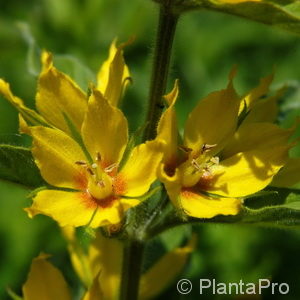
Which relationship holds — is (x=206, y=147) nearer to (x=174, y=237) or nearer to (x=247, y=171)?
(x=247, y=171)

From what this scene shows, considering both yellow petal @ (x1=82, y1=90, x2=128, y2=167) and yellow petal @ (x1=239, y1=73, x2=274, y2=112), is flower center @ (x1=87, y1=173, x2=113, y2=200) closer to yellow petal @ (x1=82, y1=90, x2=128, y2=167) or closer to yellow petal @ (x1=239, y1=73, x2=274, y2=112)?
yellow petal @ (x1=82, y1=90, x2=128, y2=167)

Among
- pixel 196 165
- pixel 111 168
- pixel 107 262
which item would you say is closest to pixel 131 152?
pixel 111 168

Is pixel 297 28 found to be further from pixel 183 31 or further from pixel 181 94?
pixel 183 31

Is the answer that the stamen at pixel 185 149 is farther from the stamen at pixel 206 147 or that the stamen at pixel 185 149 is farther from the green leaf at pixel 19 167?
the green leaf at pixel 19 167

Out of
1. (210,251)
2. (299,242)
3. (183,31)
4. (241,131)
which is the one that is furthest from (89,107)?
(183,31)

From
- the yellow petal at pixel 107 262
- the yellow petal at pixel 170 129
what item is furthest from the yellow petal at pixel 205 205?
the yellow petal at pixel 107 262

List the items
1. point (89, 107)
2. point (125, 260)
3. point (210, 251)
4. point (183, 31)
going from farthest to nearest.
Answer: point (183, 31)
point (210, 251)
point (125, 260)
point (89, 107)

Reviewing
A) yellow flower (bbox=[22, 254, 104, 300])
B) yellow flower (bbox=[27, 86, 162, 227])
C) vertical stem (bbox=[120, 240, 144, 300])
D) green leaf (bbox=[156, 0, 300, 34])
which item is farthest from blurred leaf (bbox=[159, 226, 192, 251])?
green leaf (bbox=[156, 0, 300, 34])
